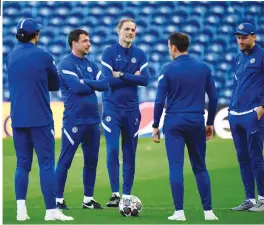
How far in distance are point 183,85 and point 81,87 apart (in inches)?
43.9

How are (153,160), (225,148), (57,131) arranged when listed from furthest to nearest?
(57,131) < (225,148) < (153,160)

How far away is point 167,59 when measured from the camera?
734 inches

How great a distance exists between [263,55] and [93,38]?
11.3 metres

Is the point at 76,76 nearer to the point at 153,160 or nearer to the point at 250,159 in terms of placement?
the point at 250,159

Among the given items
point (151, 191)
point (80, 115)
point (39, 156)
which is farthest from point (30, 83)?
point (151, 191)

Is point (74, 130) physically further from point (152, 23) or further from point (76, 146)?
point (152, 23)

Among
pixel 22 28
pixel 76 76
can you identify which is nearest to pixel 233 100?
pixel 76 76

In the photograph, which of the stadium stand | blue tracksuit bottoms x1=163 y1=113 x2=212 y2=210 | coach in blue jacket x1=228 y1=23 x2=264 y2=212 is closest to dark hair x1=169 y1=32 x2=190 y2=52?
blue tracksuit bottoms x1=163 y1=113 x2=212 y2=210

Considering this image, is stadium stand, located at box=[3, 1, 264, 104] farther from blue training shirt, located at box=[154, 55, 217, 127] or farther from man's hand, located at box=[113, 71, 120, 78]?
blue training shirt, located at box=[154, 55, 217, 127]

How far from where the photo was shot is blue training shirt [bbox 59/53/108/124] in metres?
7.46

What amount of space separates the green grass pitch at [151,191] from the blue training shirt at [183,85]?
→ 0.93 meters

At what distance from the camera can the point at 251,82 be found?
7.59 meters

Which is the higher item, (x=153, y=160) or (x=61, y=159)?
(x=61, y=159)

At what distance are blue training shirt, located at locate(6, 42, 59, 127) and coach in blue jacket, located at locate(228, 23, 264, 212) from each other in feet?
6.14
